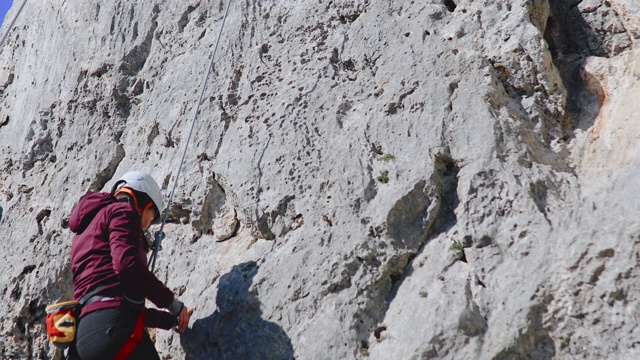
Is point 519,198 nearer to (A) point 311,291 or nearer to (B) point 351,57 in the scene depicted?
(A) point 311,291

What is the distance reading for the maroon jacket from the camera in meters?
5.20

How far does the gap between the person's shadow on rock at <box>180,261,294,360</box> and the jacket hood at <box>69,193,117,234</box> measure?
1.37 m

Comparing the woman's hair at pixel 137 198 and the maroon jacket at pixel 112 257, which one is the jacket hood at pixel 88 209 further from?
the woman's hair at pixel 137 198

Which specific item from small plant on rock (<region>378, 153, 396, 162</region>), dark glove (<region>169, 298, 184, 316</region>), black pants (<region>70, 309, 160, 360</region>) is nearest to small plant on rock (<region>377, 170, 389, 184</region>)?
small plant on rock (<region>378, 153, 396, 162</region>)

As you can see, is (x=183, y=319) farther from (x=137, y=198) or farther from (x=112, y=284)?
(x=137, y=198)

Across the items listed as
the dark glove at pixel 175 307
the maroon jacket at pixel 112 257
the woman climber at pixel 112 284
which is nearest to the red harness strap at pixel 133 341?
the woman climber at pixel 112 284

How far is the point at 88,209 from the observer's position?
5598 millimetres

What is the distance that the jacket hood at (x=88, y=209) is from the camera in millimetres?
5598

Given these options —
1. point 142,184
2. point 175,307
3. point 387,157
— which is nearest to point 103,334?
point 175,307

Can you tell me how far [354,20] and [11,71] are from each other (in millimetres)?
5879

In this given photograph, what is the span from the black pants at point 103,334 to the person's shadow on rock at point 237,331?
0.85 meters

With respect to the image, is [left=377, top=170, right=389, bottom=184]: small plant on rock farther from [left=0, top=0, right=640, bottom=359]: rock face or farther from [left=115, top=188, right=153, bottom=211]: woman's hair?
[left=115, top=188, right=153, bottom=211]: woman's hair

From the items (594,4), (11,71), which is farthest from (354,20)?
(11,71)

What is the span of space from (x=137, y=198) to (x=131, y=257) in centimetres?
93
